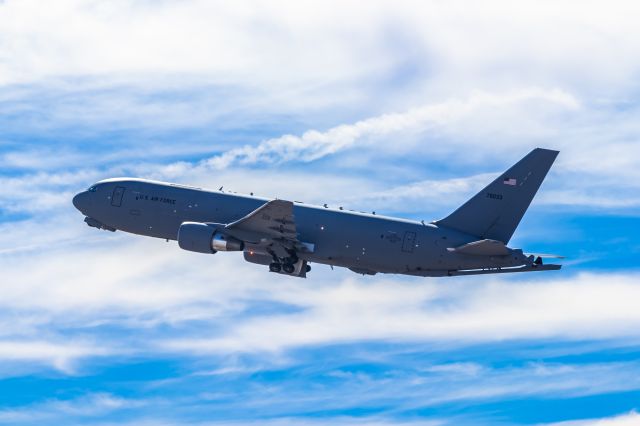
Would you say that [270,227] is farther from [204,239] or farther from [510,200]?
[510,200]

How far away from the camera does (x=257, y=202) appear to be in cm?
8062

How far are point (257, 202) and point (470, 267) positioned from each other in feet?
54.3

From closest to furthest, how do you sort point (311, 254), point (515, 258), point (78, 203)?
point (515, 258), point (311, 254), point (78, 203)

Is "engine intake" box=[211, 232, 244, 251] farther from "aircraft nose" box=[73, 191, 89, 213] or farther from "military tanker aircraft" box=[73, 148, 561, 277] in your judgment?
"aircraft nose" box=[73, 191, 89, 213]

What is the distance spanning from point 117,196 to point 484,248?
2904cm

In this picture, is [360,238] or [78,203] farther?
[78,203]

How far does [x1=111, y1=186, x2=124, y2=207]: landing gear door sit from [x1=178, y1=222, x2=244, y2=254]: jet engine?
24.5 feet

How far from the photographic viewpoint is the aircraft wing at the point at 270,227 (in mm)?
75750

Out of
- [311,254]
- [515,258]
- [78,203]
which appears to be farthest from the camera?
[78,203]

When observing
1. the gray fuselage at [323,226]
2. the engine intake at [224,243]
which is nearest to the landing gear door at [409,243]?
the gray fuselage at [323,226]

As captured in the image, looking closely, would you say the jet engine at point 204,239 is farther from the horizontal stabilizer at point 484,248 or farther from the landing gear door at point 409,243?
the horizontal stabilizer at point 484,248

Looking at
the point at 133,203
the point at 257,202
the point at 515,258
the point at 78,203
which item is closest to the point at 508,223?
the point at 515,258

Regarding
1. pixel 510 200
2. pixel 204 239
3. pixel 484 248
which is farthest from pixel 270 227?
pixel 510 200

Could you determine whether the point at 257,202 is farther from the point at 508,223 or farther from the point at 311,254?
the point at 508,223
